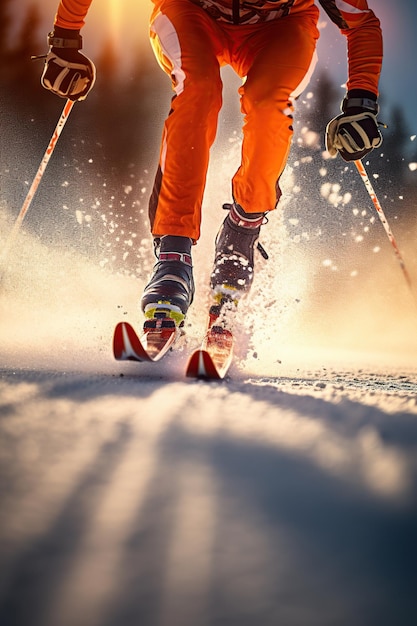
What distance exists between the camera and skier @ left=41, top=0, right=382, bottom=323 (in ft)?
5.01

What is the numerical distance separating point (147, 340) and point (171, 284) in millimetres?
184

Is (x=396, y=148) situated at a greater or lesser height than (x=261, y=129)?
greater

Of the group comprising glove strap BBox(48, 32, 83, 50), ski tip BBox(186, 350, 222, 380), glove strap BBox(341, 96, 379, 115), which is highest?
glove strap BBox(48, 32, 83, 50)

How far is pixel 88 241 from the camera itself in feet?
12.3

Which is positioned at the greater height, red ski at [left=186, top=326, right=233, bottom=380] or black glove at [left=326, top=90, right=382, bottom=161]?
black glove at [left=326, top=90, right=382, bottom=161]

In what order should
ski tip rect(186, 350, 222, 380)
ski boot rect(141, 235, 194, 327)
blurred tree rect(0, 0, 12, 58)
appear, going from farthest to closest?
blurred tree rect(0, 0, 12, 58) → ski boot rect(141, 235, 194, 327) → ski tip rect(186, 350, 222, 380)

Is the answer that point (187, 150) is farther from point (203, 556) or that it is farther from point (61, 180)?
point (61, 180)

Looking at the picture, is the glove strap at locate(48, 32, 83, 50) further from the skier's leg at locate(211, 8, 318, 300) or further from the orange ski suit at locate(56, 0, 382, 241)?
the skier's leg at locate(211, 8, 318, 300)

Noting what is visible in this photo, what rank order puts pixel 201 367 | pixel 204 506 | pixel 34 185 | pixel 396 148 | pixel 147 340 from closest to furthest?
pixel 204 506, pixel 201 367, pixel 147 340, pixel 34 185, pixel 396 148

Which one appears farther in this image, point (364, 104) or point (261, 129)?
point (364, 104)

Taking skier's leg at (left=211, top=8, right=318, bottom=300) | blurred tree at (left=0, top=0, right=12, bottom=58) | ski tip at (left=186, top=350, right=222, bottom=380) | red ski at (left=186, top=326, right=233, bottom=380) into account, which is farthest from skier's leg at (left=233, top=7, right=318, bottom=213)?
blurred tree at (left=0, top=0, right=12, bottom=58)

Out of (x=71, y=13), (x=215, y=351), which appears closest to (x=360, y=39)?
(x=71, y=13)

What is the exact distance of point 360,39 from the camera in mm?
1773

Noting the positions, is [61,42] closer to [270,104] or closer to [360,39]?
[270,104]
